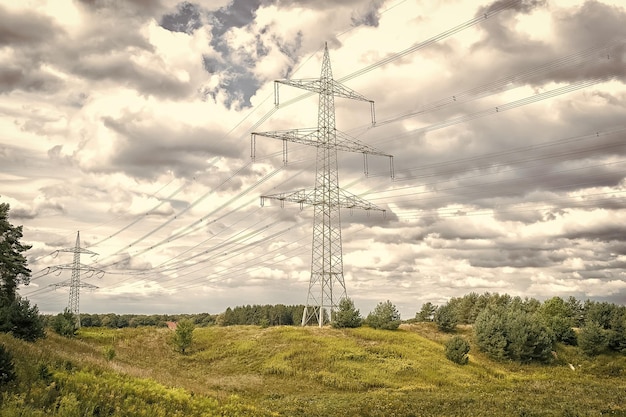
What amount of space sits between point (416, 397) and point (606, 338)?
50526 mm

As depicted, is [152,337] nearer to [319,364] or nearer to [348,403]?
[319,364]

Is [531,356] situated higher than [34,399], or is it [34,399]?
[34,399]

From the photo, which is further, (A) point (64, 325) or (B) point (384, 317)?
(B) point (384, 317)

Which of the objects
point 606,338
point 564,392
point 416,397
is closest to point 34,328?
point 416,397

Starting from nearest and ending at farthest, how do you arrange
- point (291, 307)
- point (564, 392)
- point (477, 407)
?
1. point (477, 407)
2. point (564, 392)
3. point (291, 307)

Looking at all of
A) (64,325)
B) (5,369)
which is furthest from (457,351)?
(5,369)

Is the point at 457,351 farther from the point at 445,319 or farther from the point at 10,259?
the point at 10,259

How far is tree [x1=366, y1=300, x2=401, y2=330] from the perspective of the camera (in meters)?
63.7

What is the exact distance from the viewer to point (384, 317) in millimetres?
63969

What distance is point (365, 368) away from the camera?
1786 inches

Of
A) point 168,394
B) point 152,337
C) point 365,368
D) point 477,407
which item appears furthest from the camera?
point 152,337

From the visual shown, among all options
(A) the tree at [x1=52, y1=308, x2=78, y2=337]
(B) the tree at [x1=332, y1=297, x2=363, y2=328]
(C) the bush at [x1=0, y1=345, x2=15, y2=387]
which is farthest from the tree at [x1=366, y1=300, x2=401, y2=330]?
(C) the bush at [x1=0, y1=345, x2=15, y2=387]

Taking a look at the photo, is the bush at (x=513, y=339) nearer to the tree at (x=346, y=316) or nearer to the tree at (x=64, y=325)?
the tree at (x=346, y=316)

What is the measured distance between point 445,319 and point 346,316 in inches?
773
